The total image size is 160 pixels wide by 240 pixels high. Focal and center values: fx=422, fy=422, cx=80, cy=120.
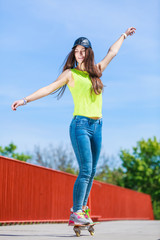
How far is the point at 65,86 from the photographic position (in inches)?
181

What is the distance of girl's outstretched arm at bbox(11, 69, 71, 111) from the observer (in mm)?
4031

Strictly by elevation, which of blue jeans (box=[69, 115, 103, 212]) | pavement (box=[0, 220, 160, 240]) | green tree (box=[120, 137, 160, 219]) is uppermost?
green tree (box=[120, 137, 160, 219])

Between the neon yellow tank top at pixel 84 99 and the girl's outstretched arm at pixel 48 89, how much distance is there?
3.4 inches

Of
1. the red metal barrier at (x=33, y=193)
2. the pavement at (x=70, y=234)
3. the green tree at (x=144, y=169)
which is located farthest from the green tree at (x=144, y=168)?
the pavement at (x=70, y=234)

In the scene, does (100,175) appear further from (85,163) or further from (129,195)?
(85,163)

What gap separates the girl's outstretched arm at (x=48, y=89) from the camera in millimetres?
4031

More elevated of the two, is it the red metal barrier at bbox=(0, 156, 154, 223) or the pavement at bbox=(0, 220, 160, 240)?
the red metal barrier at bbox=(0, 156, 154, 223)

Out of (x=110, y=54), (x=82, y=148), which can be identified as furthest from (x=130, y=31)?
(x=82, y=148)

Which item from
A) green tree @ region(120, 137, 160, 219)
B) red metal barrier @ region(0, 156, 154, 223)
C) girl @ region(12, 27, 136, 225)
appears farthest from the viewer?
green tree @ region(120, 137, 160, 219)

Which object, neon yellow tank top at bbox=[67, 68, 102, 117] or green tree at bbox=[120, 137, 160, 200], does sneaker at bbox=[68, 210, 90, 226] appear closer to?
neon yellow tank top at bbox=[67, 68, 102, 117]

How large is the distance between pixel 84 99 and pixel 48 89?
0.40 meters

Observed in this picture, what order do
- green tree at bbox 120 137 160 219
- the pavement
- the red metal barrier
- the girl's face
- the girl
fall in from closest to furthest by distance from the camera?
the pavement
the girl
the girl's face
the red metal barrier
green tree at bbox 120 137 160 219

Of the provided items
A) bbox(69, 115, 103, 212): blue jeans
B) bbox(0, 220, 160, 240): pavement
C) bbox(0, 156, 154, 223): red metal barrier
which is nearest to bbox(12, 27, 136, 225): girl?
bbox(69, 115, 103, 212): blue jeans

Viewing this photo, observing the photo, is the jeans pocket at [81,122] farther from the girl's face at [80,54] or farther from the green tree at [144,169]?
the green tree at [144,169]
